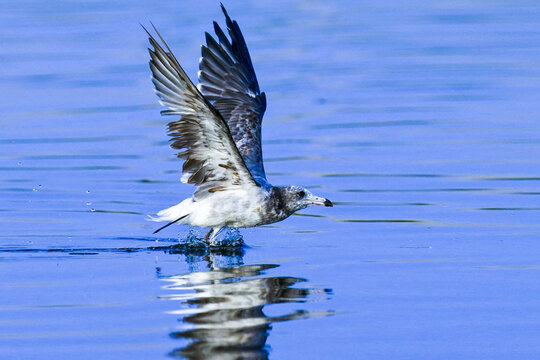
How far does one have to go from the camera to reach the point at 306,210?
12805mm

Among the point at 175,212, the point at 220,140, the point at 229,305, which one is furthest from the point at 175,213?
the point at 229,305

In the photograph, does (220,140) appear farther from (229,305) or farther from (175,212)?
(229,305)

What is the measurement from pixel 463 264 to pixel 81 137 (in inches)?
286

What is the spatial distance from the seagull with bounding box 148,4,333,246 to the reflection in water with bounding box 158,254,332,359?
647 millimetres

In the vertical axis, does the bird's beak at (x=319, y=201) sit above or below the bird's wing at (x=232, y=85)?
below

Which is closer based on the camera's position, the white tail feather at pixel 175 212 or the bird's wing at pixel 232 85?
the white tail feather at pixel 175 212

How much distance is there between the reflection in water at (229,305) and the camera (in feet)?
24.9

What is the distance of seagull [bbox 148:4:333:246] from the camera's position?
983cm

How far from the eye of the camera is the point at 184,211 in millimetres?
11148

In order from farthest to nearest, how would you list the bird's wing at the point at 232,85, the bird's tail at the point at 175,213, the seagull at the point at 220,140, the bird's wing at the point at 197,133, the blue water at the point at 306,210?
the bird's wing at the point at 232,85 → the bird's tail at the point at 175,213 → the seagull at the point at 220,140 → the bird's wing at the point at 197,133 → the blue water at the point at 306,210

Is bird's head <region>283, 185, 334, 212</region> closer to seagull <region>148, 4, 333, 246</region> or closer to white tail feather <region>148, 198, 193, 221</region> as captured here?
seagull <region>148, 4, 333, 246</region>

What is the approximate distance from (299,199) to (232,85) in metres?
1.88

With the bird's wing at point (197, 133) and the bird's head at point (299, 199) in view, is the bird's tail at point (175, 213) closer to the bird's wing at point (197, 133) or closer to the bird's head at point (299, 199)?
the bird's wing at point (197, 133)

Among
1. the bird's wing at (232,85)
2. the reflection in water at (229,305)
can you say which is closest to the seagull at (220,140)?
the bird's wing at (232,85)
